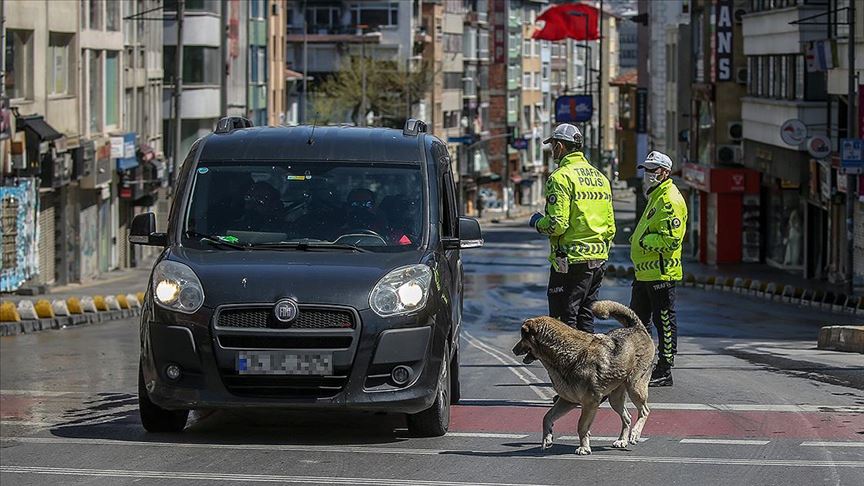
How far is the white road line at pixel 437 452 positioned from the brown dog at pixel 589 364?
151mm

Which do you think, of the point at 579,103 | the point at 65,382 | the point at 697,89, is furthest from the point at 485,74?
the point at 65,382

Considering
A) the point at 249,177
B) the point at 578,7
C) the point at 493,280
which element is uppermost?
the point at 578,7

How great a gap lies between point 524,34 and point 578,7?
27796mm

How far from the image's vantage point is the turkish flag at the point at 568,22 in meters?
101

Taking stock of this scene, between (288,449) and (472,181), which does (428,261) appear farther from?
(472,181)

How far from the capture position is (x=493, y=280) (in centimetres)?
4928

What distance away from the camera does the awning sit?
39.2 meters

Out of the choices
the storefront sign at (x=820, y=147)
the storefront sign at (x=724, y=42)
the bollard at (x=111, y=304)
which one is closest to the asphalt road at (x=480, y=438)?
the bollard at (x=111, y=304)

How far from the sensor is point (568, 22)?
→ 102 m

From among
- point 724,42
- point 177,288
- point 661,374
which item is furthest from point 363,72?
point 177,288

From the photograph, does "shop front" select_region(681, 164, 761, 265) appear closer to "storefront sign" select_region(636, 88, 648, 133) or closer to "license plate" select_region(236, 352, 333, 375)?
"storefront sign" select_region(636, 88, 648, 133)

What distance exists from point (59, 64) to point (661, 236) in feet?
114

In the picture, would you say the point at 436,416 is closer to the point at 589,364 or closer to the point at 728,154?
the point at 589,364

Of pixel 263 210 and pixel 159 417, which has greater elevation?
pixel 263 210
